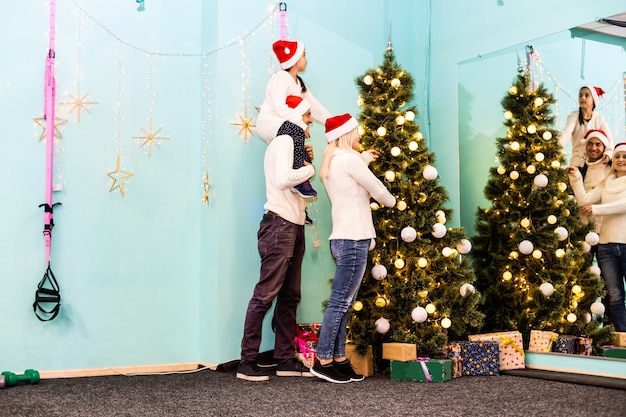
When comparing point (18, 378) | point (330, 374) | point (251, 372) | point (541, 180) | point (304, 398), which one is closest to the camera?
point (304, 398)

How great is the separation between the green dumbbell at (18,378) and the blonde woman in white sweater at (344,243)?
150 cm

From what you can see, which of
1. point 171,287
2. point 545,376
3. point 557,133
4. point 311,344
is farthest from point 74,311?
point 557,133

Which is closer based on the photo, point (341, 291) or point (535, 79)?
point (341, 291)

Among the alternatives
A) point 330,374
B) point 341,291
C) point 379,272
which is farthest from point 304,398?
point 379,272

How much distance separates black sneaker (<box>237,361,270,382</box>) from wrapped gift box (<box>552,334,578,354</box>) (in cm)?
178

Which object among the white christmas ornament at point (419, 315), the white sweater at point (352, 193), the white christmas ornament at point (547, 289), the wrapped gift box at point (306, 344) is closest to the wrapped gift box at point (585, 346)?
the white christmas ornament at point (547, 289)

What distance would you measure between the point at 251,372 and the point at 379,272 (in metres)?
0.94

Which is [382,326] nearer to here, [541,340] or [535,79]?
[541,340]

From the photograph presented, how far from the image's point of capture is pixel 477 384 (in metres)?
3.64

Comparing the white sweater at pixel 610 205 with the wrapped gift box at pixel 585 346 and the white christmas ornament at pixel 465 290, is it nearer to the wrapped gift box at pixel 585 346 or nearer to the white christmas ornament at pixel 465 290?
the wrapped gift box at pixel 585 346

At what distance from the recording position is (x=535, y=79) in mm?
4535

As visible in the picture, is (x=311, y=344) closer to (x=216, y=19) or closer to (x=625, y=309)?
(x=625, y=309)

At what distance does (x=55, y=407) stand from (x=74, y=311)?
104cm

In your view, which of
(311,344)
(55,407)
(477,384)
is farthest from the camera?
(311,344)
